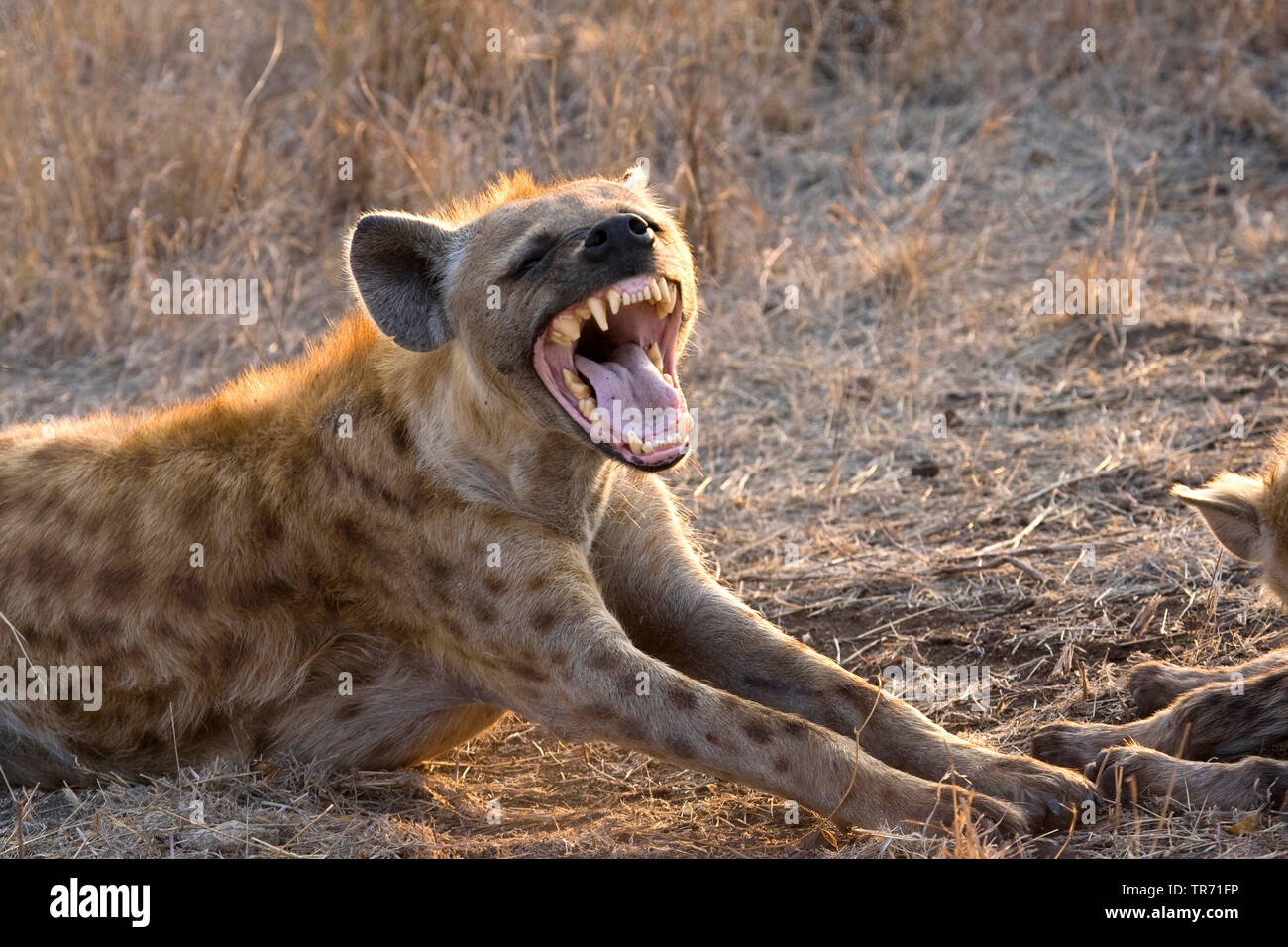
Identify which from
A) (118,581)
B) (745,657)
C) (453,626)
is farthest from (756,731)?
(118,581)

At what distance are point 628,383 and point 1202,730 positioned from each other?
1.10 m

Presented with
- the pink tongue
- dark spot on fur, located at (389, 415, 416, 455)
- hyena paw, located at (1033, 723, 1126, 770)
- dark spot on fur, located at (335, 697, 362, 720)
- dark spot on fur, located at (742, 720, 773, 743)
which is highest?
the pink tongue

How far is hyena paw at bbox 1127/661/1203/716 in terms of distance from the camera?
8.89ft

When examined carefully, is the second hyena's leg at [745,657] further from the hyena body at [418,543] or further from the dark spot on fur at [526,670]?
the dark spot on fur at [526,670]

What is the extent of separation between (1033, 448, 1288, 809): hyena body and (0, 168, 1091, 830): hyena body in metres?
0.21

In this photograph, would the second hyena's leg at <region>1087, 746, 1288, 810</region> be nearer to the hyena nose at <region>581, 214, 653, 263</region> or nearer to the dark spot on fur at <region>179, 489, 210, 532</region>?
the hyena nose at <region>581, 214, 653, 263</region>

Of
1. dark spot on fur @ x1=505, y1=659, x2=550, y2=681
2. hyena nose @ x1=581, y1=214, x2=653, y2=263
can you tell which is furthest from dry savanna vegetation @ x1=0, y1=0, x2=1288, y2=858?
hyena nose @ x1=581, y1=214, x2=653, y2=263

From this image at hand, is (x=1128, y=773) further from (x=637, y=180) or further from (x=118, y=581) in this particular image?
(x=118, y=581)

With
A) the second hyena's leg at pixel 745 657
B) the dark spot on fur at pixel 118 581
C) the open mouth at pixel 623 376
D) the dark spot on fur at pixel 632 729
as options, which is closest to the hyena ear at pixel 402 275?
the open mouth at pixel 623 376

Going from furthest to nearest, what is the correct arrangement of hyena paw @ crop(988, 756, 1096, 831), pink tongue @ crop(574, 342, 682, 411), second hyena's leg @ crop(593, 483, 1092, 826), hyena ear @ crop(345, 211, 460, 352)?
hyena ear @ crop(345, 211, 460, 352) < pink tongue @ crop(574, 342, 682, 411) < second hyena's leg @ crop(593, 483, 1092, 826) < hyena paw @ crop(988, 756, 1096, 831)

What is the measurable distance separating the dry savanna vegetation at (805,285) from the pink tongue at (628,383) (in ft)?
2.19

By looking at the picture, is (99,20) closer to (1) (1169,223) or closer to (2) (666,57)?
(2) (666,57)

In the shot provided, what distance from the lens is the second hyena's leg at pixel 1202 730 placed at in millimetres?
2557

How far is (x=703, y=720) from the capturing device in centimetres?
240
